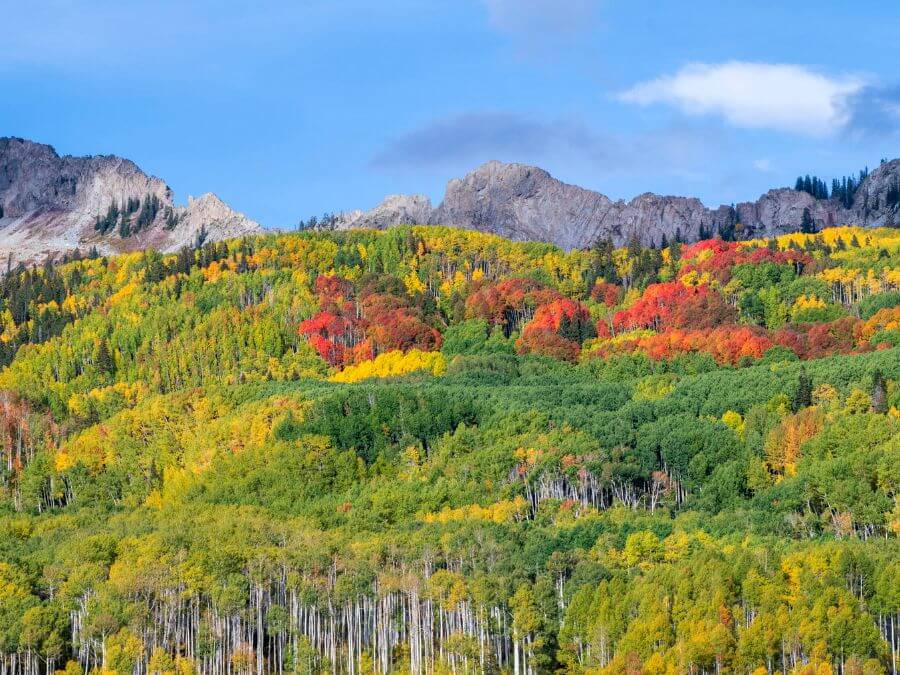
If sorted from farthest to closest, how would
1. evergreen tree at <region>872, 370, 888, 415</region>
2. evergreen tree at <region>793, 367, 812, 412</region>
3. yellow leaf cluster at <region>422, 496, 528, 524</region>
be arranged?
evergreen tree at <region>793, 367, 812, 412</region> < evergreen tree at <region>872, 370, 888, 415</region> < yellow leaf cluster at <region>422, 496, 528, 524</region>

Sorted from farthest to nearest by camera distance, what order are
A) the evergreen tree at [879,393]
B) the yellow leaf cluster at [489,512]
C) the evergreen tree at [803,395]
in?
the evergreen tree at [803,395]
the evergreen tree at [879,393]
the yellow leaf cluster at [489,512]

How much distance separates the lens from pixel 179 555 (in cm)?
14175

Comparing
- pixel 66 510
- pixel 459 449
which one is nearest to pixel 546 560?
pixel 459 449

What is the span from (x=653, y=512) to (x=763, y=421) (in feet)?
91.9

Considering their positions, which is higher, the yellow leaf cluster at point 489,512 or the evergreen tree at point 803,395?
the evergreen tree at point 803,395

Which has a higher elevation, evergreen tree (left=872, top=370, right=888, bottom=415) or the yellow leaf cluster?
evergreen tree (left=872, top=370, right=888, bottom=415)

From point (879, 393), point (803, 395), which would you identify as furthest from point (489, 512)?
point (879, 393)

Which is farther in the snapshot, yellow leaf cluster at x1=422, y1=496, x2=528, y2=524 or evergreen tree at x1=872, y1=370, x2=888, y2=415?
evergreen tree at x1=872, y1=370, x2=888, y2=415

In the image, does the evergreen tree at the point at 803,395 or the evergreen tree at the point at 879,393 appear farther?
the evergreen tree at the point at 803,395

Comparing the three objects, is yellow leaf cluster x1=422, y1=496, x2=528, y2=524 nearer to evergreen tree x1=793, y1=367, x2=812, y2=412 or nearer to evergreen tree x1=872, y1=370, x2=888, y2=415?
evergreen tree x1=793, y1=367, x2=812, y2=412

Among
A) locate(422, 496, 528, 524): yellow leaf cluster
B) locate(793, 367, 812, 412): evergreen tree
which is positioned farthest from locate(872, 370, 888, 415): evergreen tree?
locate(422, 496, 528, 524): yellow leaf cluster

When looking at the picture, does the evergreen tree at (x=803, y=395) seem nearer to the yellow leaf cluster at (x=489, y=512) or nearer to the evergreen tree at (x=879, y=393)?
the evergreen tree at (x=879, y=393)

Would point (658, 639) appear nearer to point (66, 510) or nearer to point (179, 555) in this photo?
point (179, 555)

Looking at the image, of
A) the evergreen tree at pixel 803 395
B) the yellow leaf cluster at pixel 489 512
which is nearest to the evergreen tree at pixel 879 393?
the evergreen tree at pixel 803 395
